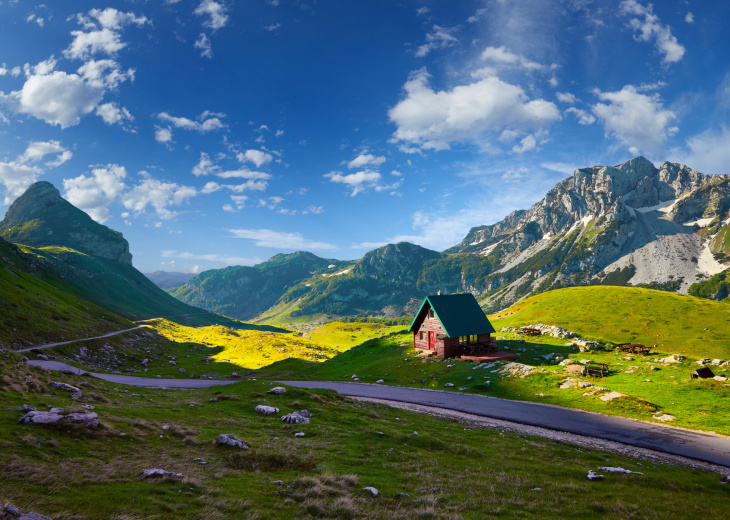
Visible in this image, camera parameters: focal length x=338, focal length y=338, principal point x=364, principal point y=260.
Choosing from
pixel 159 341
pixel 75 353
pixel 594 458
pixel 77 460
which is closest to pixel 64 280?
pixel 159 341

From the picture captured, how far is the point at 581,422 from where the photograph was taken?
31.0 m

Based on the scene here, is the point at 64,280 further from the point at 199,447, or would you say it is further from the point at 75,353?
the point at 199,447

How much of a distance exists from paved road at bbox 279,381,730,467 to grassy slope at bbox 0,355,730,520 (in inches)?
253

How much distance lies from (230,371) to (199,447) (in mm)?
69598

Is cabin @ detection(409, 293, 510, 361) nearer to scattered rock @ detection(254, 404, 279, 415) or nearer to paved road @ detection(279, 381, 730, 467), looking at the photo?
paved road @ detection(279, 381, 730, 467)

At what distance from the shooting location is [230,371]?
80750mm

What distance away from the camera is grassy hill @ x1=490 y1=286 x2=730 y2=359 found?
7475 centimetres

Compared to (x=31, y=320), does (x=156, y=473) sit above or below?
above

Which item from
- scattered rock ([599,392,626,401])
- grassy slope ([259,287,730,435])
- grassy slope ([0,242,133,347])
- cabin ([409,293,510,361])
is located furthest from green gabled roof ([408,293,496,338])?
grassy slope ([0,242,133,347])

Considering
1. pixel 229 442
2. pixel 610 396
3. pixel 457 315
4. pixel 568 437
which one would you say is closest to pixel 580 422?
pixel 568 437

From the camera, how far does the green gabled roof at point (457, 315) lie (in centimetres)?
6283

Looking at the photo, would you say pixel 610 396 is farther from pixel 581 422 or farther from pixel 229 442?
pixel 229 442

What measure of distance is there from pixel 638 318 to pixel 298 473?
106 meters

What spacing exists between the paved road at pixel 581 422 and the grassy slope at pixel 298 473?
21.1 feet
